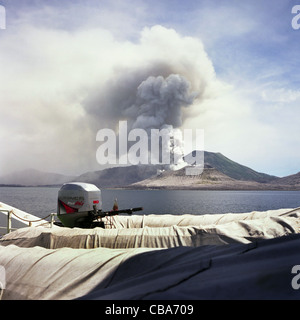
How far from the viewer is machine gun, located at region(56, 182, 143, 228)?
13656 millimetres

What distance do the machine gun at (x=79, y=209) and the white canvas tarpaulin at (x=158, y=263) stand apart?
7.83 feet

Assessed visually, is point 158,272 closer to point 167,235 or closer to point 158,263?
point 158,263

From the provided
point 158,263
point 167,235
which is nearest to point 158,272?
point 158,263

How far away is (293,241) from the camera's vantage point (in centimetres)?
443

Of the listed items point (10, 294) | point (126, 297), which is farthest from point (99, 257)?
point (126, 297)

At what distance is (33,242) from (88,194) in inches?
148

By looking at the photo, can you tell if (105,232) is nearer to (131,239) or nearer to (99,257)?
(131,239)

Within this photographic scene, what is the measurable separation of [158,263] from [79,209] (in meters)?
8.81

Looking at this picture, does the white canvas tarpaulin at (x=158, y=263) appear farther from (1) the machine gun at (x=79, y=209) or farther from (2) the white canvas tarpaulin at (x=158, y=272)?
(1) the machine gun at (x=79, y=209)

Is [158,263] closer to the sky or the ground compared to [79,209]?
closer to the ground

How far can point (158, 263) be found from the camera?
5.62m

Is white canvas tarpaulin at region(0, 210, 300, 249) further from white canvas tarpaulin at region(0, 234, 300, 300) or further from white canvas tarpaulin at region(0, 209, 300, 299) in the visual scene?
white canvas tarpaulin at region(0, 234, 300, 300)

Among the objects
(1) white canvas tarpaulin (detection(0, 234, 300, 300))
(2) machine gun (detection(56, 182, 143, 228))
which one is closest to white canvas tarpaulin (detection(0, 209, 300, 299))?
(1) white canvas tarpaulin (detection(0, 234, 300, 300))

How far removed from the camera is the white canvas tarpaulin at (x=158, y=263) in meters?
3.60
